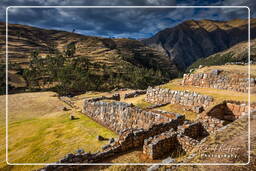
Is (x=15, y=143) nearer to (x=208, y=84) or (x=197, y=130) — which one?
(x=197, y=130)

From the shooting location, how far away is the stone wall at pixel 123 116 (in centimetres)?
1489

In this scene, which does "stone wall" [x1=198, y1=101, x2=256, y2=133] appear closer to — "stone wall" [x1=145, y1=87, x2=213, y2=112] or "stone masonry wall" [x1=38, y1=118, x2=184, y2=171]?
"stone masonry wall" [x1=38, y1=118, x2=184, y2=171]

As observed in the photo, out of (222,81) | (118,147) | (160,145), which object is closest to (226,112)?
(222,81)

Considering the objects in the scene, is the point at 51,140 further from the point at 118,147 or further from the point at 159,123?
the point at 159,123

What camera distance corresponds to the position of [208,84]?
925 inches

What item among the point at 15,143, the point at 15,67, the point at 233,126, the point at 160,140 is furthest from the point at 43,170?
the point at 15,67

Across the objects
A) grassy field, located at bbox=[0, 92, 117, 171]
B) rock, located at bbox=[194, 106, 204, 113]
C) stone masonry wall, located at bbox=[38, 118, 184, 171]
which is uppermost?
rock, located at bbox=[194, 106, 204, 113]

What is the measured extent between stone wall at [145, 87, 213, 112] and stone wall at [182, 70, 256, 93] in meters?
5.05

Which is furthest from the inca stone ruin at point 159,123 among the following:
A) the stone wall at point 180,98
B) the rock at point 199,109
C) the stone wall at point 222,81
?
the stone wall at point 222,81

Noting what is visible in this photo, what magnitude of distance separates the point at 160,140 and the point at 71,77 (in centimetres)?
9267

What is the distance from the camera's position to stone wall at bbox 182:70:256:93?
20.1m

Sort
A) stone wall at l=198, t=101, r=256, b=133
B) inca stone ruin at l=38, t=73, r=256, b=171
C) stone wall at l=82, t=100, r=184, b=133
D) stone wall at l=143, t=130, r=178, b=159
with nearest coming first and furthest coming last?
stone wall at l=143, t=130, r=178, b=159 → inca stone ruin at l=38, t=73, r=256, b=171 → stone wall at l=198, t=101, r=256, b=133 → stone wall at l=82, t=100, r=184, b=133

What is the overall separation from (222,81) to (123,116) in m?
13.7

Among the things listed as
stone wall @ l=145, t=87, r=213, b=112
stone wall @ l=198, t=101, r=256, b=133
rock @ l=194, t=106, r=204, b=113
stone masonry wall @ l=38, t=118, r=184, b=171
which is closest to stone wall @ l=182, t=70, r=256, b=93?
stone wall @ l=145, t=87, r=213, b=112
